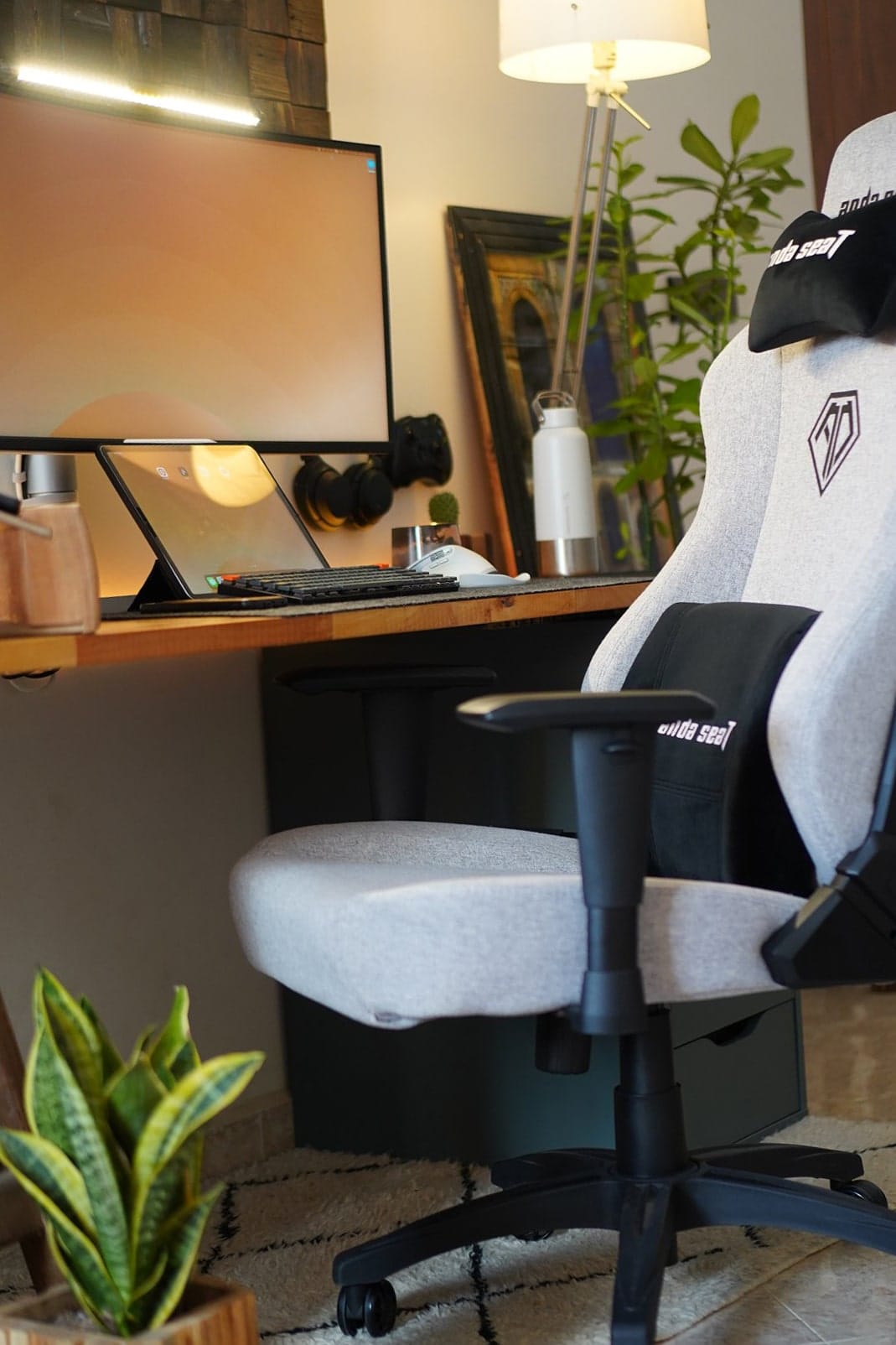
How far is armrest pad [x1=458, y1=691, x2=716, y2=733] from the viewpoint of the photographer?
4.42ft

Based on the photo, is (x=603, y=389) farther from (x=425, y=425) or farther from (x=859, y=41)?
(x=859, y=41)

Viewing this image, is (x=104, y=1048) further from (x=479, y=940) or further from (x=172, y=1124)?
(x=479, y=940)

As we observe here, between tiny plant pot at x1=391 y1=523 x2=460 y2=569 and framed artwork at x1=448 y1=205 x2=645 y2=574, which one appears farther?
framed artwork at x1=448 y1=205 x2=645 y2=574

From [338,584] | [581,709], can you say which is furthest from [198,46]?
[581,709]

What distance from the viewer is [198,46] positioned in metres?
2.38

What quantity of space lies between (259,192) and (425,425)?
47cm

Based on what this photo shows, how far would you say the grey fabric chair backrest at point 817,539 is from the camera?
151 cm

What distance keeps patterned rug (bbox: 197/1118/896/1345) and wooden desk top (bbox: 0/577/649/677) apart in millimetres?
749

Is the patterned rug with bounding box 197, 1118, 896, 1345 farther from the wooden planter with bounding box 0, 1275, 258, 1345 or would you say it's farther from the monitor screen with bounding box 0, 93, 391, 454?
the monitor screen with bounding box 0, 93, 391, 454

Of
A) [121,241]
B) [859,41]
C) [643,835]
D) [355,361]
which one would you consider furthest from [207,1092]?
[859,41]

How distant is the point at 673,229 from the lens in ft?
10.9

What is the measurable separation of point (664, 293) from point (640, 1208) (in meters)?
2.02

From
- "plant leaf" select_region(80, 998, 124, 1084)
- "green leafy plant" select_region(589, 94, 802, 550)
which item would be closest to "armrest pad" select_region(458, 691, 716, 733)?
"plant leaf" select_region(80, 998, 124, 1084)

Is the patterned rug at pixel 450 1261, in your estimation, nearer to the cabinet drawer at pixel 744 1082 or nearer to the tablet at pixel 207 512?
the cabinet drawer at pixel 744 1082
